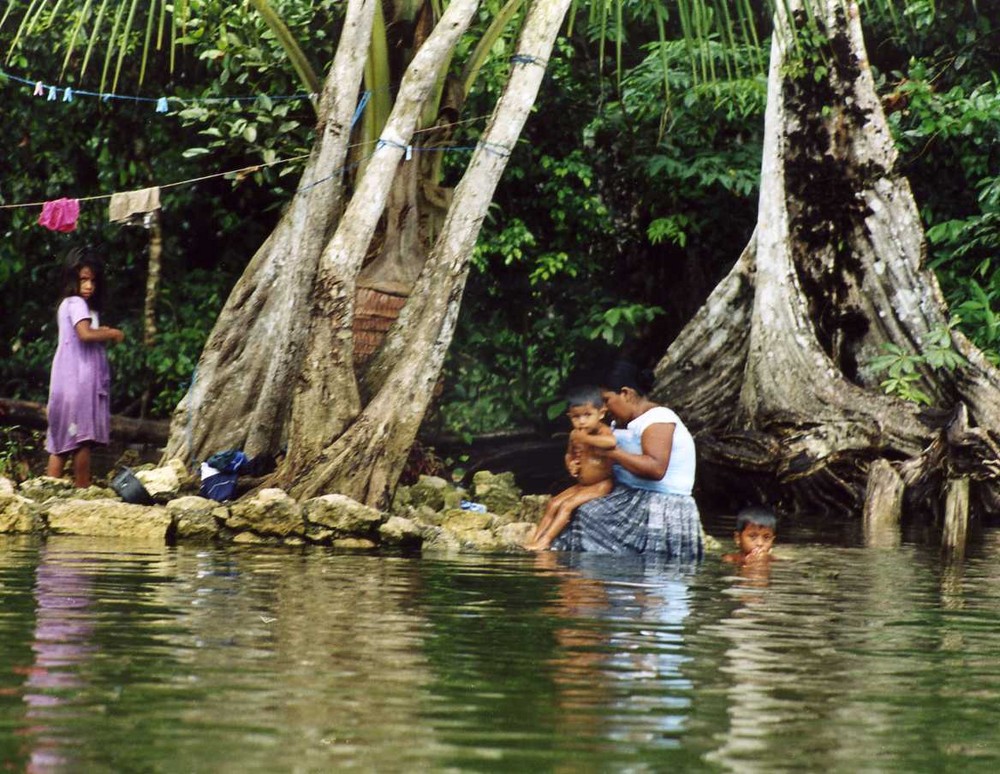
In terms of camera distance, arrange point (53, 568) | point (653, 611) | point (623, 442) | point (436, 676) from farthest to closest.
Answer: point (623, 442) → point (53, 568) → point (653, 611) → point (436, 676)

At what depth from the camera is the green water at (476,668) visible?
13.1 ft

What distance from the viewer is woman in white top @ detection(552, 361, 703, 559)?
9.28 meters

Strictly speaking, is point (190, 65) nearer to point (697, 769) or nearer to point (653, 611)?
point (653, 611)

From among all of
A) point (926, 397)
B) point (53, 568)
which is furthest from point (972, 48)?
point (53, 568)

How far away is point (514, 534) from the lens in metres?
10.1

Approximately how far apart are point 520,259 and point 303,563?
7909 millimetres

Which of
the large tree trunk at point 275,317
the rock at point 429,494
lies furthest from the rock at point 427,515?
the large tree trunk at point 275,317

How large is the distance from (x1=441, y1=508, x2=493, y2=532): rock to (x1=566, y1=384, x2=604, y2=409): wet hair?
157 centimetres

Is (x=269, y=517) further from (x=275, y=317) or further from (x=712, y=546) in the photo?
(x=712, y=546)

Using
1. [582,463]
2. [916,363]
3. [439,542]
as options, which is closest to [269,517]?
[439,542]

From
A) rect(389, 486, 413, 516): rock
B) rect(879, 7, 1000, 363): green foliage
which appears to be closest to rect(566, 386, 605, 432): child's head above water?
rect(389, 486, 413, 516): rock

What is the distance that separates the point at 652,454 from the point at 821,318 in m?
5.35

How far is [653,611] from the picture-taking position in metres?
6.82

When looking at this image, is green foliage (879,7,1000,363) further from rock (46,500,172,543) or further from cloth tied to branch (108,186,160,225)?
rock (46,500,172,543)
